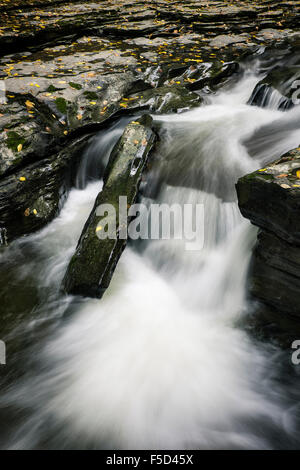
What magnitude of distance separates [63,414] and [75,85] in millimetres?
5547

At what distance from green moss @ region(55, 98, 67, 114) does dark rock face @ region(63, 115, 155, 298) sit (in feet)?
4.67

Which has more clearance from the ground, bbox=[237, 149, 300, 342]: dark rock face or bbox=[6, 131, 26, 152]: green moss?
bbox=[6, 131, 26, 152]: green moss

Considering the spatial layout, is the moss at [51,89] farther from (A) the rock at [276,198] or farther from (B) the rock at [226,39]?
(B) the rock at [226,39]

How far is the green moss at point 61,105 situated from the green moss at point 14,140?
106 cm

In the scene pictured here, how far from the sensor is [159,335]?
360cm

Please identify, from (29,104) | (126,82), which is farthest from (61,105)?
(126,82)

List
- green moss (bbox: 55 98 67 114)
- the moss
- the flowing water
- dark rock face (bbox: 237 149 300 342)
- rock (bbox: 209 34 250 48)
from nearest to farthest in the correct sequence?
the flowing water
dark rock face (bbox: 237 149 300 342)
green moss (bbox: 55 98 67 114)
the moss
rock (bbox: 209 34 250 48)

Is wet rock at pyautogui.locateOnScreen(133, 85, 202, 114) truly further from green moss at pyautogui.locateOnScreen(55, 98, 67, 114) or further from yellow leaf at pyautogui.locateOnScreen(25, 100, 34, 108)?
yellow leaf at pyautogui.locateOnScreen(25, 100, 34, 108)

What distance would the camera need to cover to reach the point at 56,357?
3.37 m

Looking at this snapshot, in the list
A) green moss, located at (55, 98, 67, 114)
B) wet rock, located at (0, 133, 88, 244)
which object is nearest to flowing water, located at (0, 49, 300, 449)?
wet rock, located at (0, 133, 88, 244)

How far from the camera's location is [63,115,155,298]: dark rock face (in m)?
3.80

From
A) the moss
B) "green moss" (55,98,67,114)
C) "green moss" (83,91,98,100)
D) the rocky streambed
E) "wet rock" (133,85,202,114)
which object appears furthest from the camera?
"wet rock" (133,85,202,114)

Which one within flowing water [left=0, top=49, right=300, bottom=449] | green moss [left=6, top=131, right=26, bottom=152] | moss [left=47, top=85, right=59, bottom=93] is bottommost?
flowing water [left=0, top=49, right=300, bottom=449]

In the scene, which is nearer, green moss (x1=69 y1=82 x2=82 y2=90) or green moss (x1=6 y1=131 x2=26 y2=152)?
green moss (x1=6 y1=131 x2=26 y2=152)
